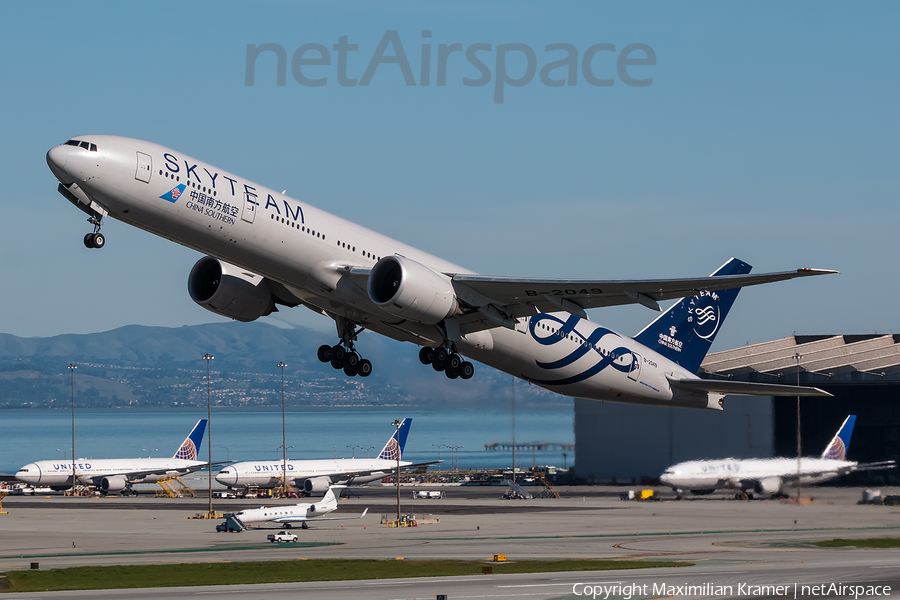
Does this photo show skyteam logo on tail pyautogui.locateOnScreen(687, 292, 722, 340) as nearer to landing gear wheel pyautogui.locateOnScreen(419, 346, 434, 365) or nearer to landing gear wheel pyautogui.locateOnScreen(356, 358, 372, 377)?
landing gear wheel pyautogui.locateOnScreen(419, 346, 434, 365)

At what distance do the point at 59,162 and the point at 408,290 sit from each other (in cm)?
1179

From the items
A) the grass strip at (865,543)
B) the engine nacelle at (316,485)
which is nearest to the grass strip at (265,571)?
the grass strip at (865,543)

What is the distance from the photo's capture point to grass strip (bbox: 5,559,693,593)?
1821 inches

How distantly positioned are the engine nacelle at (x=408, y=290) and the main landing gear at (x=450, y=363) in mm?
2397

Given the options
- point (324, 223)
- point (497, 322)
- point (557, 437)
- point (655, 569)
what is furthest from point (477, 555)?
point (557, 437)

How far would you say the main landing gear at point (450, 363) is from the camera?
39.0 metres

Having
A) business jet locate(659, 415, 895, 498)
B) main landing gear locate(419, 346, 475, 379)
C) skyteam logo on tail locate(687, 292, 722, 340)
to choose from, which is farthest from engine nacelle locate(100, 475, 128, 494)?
main landing gear locate(419, 346, 475, 379)

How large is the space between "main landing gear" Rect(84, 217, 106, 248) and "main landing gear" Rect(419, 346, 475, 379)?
1308cm

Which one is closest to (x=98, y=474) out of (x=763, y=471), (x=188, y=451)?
(x=188, y=451)

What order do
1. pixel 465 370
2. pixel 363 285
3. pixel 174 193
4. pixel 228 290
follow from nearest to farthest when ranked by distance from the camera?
pixel 174 193 < pixel 363 285 < pixel 228 290 < pixel 465 370

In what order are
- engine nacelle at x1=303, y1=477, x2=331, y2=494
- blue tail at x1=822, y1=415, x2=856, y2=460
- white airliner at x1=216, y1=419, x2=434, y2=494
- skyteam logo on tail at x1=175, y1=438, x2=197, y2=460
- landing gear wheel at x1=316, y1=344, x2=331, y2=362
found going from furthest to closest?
skyteam logo on tail at x1=175, y1=438, x2=197, y2=460
white airliner at x1=216, y1=419, x2=434, y2=494
engine nacelle at x1=303, y1=477, x2=331, y2=494
blue tail at x1=822, y1=415, x2=856, y2=460
landing gear wheel at x1=316, y1=344, x2=331, y2=362

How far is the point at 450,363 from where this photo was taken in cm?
3909

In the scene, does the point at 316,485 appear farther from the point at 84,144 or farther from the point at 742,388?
the point at 84,144

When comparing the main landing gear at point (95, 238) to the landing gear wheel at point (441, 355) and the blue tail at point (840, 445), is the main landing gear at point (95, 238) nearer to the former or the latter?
the landing gear wheel at point (441, 355)
